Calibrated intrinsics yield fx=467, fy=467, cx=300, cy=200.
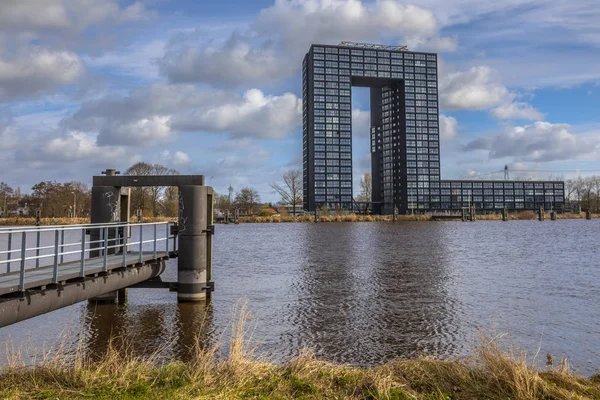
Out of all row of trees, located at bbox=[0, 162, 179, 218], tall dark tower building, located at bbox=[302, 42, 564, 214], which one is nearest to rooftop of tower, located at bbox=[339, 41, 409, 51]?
tall dark tower building, located at bbox=[302, 42, 564, 214]

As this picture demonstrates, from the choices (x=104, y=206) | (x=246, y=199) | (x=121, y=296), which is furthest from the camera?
(x=246, y=199)

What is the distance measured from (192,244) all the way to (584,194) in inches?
6738

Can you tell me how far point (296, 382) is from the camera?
659 cm

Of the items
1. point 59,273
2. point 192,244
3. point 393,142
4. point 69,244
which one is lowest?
point 59,273

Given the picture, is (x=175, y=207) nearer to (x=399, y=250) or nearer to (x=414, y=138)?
(x=399, y=250)

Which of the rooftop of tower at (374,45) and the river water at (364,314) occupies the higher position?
the rooftop of tower at (374,45)

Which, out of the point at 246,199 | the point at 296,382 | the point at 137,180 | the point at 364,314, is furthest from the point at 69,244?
the point at 246,199

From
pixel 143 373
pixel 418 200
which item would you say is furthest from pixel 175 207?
pixel 418 200

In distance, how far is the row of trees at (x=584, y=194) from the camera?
461 feet

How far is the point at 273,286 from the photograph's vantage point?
19.8 meters

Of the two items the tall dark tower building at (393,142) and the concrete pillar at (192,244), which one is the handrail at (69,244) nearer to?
the concrete pillar at (192,244)

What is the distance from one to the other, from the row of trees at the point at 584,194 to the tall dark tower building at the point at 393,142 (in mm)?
9301

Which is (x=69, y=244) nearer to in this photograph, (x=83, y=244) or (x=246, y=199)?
(x=83, y=244)

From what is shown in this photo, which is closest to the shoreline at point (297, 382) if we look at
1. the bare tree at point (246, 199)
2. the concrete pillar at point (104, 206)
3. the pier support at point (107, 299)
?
the pier support at point (107, 299)
